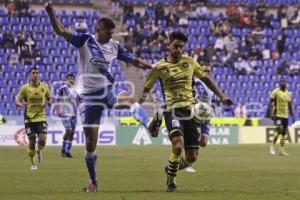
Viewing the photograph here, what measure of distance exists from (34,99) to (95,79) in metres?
7.83

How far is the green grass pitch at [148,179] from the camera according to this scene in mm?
12273

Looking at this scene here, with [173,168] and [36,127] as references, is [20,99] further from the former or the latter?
[173,168]

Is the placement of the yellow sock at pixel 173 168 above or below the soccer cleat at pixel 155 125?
below

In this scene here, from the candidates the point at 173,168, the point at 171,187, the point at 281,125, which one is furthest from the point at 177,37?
the point at 281,125

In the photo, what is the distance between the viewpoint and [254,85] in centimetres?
4197

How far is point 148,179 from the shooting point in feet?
52.2

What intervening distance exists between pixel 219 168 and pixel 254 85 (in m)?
22.6

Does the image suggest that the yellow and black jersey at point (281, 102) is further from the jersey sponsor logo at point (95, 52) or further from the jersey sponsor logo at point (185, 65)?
the jersey sponsor logo at point (95, 52)

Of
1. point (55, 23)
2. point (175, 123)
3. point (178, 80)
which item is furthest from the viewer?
point (178, 80)

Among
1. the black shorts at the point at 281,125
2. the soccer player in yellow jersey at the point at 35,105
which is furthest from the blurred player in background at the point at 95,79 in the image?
the black shorts at the point at 281,125

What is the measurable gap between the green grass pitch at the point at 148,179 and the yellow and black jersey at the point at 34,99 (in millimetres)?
1282

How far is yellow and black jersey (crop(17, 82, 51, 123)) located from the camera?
2031 centimetres

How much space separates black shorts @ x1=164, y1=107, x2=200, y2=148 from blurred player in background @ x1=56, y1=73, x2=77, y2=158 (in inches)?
458

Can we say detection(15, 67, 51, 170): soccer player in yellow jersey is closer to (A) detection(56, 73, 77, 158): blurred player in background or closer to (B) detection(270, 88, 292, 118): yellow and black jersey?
(A) detection(56, 73, 77, 158): blurred player in background
